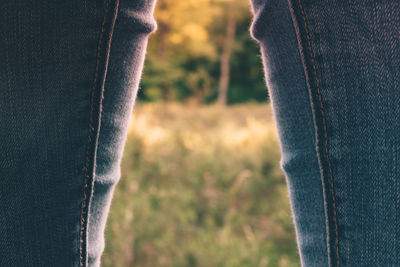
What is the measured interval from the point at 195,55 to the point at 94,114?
16.7m

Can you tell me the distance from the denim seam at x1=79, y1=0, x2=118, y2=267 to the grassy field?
1.60 metres

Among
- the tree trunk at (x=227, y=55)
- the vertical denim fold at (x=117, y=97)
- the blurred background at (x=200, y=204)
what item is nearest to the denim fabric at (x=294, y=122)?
the vertical denim fold at (x=117, y=97)

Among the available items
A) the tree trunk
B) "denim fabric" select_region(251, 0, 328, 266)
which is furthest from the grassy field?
the tree trunk

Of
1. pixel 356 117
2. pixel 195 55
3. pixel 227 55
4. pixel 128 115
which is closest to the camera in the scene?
pixel 356 117

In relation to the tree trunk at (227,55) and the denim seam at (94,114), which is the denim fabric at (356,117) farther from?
the tree trunk at (227,55)

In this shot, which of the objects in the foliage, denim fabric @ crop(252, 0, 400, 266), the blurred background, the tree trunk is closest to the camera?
denim fabric @ crop(252, 0, 400, 266)

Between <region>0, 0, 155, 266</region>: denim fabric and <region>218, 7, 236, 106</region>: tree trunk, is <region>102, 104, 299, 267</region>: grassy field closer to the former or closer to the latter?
<region>0, 0, 155, 266</region>: denim fabric

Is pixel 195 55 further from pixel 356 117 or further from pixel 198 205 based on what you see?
pixel 356 117

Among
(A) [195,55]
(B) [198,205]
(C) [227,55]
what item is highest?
(C) [227,55]

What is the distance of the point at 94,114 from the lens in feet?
1.78

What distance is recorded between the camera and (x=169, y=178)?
3.19 metres

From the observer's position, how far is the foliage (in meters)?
13.7

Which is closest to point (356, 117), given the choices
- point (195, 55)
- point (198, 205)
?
point (198, 205)

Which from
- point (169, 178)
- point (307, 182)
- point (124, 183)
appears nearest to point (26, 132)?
point (307, 182)
